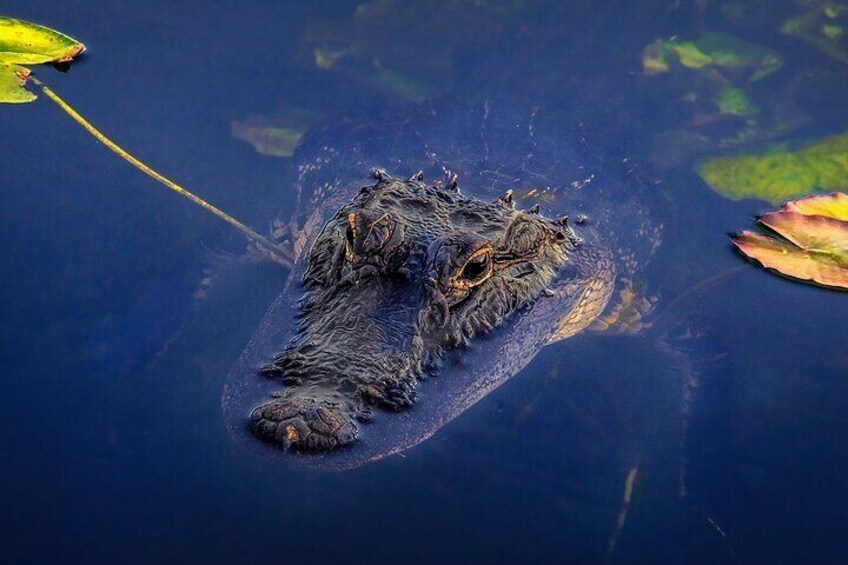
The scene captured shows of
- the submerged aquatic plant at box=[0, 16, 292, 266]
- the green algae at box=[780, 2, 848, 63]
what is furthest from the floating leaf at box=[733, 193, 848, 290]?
the submerged aquatic plant at box=[0, 16, 292, 266]

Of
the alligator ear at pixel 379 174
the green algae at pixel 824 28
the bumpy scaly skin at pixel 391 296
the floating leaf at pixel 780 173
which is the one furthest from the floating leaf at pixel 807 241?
the alligator ear at pixel 379 174

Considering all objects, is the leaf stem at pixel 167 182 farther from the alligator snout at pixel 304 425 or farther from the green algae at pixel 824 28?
the green algae at pixel 824 28

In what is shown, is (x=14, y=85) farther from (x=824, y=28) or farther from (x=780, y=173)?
(x=824, y=28)

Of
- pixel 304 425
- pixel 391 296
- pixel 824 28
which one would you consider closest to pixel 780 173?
pixel 824 28

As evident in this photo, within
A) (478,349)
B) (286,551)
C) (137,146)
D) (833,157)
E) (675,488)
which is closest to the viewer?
(286,551)

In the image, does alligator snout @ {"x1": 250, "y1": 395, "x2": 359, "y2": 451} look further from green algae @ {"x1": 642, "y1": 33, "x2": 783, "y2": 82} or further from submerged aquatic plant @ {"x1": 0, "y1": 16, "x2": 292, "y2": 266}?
green algae @ {"x1": 642, "y1": 33, "x2": 783, "y2": 82}

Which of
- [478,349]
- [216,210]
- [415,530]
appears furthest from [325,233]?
[415,530]

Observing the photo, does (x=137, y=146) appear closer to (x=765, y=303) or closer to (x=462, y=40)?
(x=462, y=40)
